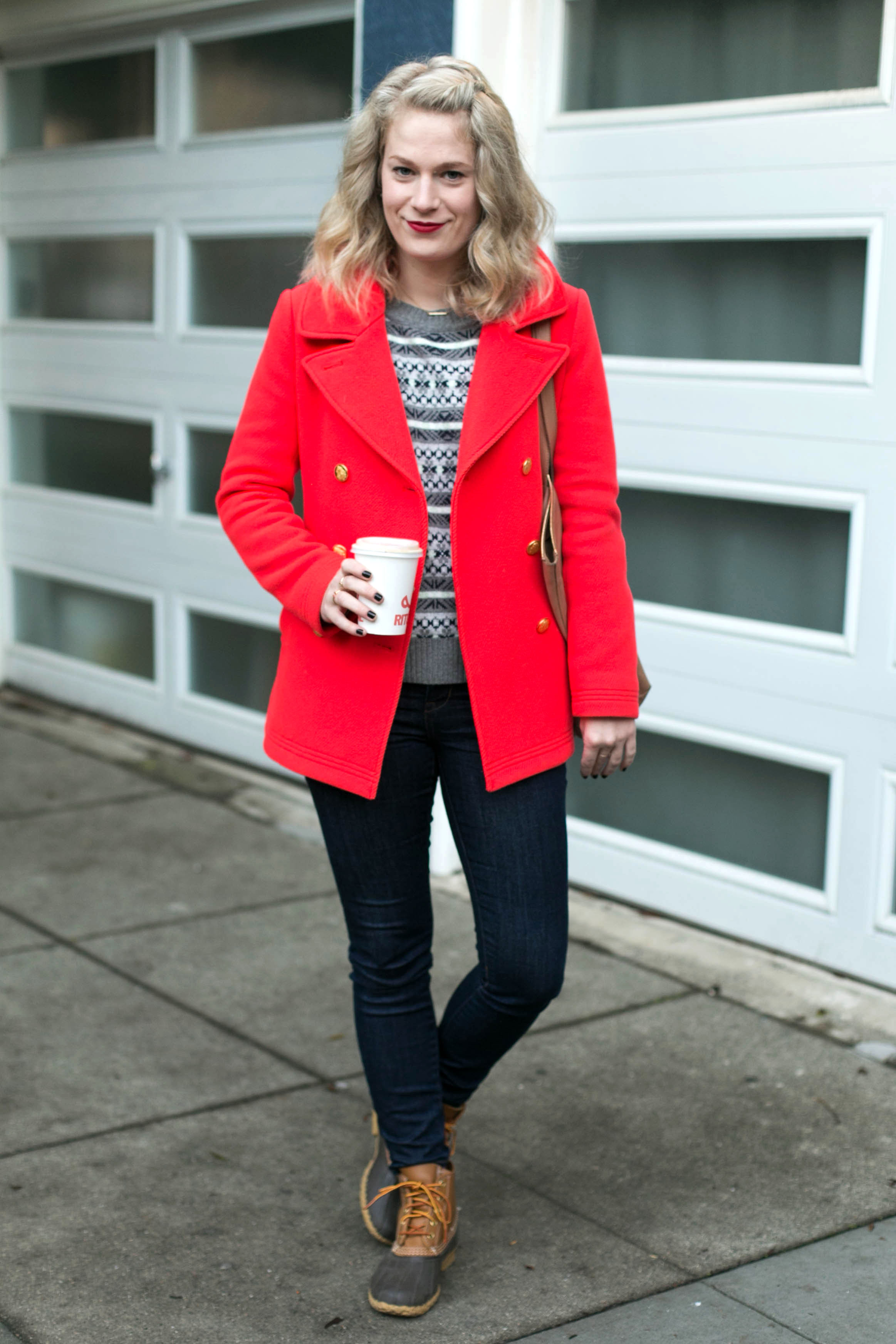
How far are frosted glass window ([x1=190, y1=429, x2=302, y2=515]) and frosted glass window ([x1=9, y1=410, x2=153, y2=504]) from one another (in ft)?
0.86

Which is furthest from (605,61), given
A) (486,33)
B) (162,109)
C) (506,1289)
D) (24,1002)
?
(506,1289)

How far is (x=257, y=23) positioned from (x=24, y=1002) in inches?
140

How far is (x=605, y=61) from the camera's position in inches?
170

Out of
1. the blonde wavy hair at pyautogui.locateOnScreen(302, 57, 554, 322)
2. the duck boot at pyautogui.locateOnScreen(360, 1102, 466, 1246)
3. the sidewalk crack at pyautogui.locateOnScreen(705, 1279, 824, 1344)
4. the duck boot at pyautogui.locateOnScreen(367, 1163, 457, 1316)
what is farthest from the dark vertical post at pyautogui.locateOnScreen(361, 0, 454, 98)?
the sidewalk crack at pyautogui.locateOnScreen(705, 1279, 824, 1344)

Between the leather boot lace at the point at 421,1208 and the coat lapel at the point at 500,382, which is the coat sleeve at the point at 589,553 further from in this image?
the leather boot lace at the point at 421,1208

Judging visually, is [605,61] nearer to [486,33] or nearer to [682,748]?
[486,33]

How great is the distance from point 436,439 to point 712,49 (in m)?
2.13

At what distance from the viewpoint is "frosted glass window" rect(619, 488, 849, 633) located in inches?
156

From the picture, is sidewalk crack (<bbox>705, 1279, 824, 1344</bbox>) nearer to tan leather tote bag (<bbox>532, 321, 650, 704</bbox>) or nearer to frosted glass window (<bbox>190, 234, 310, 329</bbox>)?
tan leather tote bag (<bbox>532, 321, 650, 704</bbox>)

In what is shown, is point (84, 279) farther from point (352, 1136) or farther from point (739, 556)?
→ point (352, 1136)

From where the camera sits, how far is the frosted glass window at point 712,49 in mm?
3775

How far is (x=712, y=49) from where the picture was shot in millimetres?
4062

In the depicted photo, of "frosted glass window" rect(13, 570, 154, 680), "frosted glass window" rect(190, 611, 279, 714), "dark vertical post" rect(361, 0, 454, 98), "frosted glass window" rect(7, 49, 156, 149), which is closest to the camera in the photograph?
"dark vertical post" rect(361, 0, 454, 98)

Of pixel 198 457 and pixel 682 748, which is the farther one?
pixel 198 457
